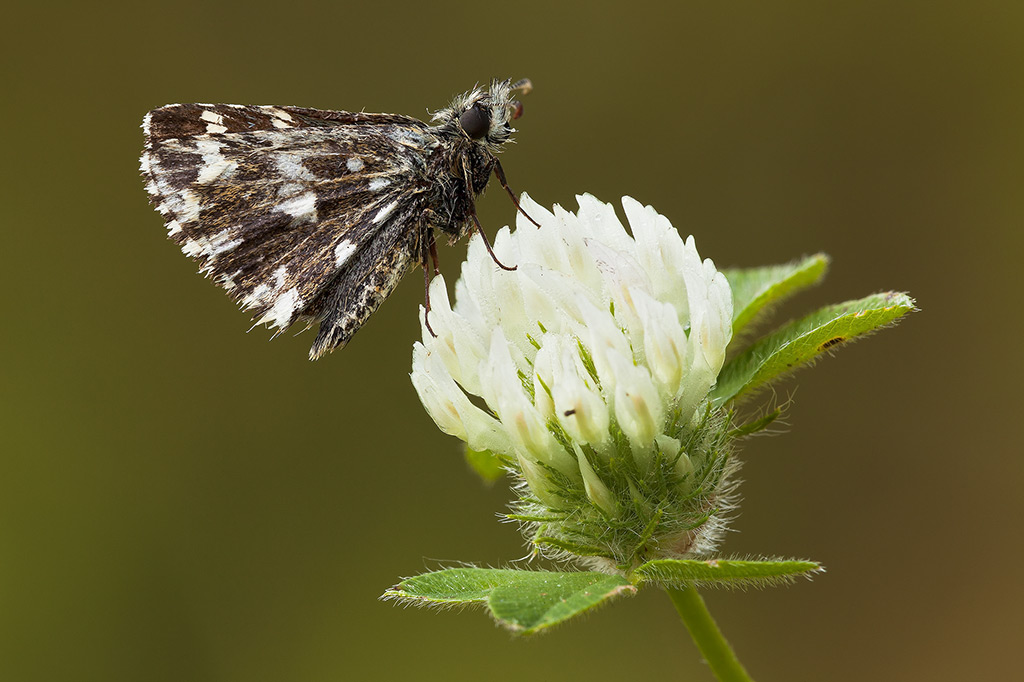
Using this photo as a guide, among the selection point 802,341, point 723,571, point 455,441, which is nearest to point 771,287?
point 802,341

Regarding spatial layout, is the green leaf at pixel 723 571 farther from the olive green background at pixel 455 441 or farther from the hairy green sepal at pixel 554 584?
the olive green background at pixel 455 441

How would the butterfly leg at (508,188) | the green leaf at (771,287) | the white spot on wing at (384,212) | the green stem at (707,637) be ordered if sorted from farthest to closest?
the green leaf at (771,287), the white spot on wing at (384,212), the butterfly leg at (508,188), the green stem at (707,637)

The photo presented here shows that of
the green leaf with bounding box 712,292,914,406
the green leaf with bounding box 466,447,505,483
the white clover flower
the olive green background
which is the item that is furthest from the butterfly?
the olive green background

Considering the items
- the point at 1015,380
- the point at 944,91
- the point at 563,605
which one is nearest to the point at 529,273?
the point at 563,605

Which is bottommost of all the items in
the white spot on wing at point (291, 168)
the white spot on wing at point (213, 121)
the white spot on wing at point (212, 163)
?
the white spot on wing at point (291, 168)

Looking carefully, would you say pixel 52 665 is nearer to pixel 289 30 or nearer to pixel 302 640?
pixel 302 640

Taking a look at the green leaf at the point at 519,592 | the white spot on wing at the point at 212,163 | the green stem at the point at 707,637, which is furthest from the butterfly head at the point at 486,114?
the green stem at the point at 707,637

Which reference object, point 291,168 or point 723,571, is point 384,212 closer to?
point 291,168
